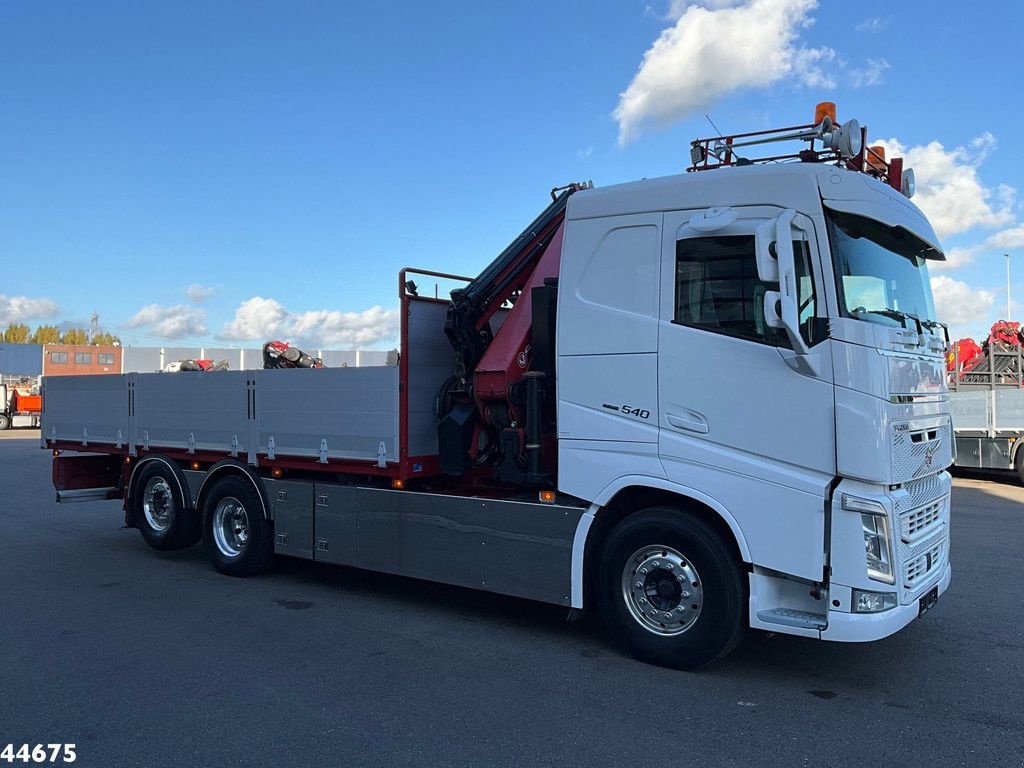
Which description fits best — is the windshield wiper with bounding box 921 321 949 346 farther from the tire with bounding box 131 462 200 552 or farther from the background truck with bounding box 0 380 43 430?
the background truck with bounding box 0 380 43 430

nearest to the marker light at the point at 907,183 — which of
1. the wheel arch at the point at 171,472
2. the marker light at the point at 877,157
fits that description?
the marker light at the point at 877,157

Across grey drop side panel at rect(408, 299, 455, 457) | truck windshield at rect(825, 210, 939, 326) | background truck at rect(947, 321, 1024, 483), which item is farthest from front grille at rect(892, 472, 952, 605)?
background truck at rect(947, 321, 1024, 483)

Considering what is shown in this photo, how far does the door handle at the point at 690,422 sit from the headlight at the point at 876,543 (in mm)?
959

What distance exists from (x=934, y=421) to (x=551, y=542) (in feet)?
9.01

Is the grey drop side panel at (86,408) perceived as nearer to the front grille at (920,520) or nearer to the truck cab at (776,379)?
the truck cab at (776,379)

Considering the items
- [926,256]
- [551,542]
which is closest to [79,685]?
[551,542]

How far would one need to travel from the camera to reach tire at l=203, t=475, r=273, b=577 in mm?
8266

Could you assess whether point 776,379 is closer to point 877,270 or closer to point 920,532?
point 877,270

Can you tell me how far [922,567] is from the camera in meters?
5.15

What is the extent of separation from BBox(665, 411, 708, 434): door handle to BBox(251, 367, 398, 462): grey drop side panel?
2.65 metres

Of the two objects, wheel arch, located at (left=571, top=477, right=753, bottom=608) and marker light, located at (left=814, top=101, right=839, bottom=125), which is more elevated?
marker light, located at (left=814, top=101, right=839, bottom=125)

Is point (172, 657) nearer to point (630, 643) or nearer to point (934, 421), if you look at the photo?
point (630, 643)

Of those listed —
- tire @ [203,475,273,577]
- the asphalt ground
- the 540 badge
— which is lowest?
the asphalt ground

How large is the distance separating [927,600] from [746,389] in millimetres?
1812
